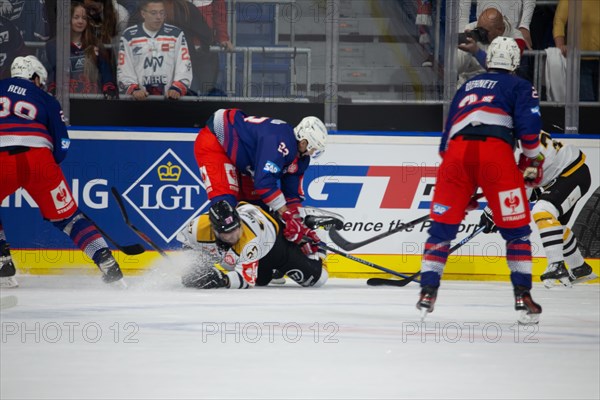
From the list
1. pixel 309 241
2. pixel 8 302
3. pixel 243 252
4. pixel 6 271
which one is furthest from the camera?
pixel 309 241

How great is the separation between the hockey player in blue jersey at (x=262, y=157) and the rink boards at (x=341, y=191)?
2.29 ft

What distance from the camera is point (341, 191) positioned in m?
6.76

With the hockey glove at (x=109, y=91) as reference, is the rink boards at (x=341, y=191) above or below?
below

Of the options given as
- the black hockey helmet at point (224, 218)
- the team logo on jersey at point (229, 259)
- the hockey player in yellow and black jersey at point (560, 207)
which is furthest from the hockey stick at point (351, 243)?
the black hockey helmet at point (224, 218)

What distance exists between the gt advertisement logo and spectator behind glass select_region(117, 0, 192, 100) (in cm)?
109

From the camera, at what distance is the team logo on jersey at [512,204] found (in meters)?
4.24

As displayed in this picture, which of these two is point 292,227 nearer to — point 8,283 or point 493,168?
point 8,283

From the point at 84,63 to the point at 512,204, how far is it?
11.6ft

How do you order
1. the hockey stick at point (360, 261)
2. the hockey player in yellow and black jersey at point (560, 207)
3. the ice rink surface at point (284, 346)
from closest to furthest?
the ice rink surface at point (284, 346)
the hockey stick at point (360, 261)
the hockey player in yellow and black jersey at point (560, 207)

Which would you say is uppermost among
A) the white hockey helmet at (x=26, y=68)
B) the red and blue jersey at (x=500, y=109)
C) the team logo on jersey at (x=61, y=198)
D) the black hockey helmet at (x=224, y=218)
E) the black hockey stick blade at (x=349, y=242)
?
the white hockey helmet at (x=26, y=68)

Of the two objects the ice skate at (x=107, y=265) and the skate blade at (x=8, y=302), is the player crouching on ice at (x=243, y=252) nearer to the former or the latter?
the ice skate at (x=107, y=265)

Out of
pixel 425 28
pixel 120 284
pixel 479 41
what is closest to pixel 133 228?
pixel 120 284

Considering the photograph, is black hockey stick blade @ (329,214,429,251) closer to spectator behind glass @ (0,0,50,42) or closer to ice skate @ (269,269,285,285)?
ice skate @ (269,269,285,285)

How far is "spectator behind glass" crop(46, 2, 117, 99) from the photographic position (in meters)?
6.77
